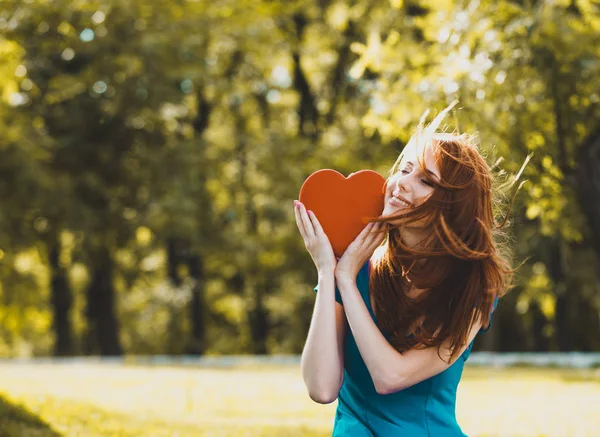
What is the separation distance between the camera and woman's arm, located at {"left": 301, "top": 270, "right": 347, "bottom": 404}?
8.80 feet

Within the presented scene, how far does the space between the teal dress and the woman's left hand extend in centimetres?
9

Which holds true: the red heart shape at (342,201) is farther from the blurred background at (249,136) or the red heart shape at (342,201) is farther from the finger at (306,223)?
the blurred background at (249,136)

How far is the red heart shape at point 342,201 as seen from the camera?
112 inches

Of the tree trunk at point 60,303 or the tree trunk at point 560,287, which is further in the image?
the tree trunk at point 60,303

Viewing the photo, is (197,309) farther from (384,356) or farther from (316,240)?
(384,356)

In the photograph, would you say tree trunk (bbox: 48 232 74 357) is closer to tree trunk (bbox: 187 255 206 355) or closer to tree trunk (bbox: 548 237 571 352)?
tree trunk (bbox: 187 255 206 355)

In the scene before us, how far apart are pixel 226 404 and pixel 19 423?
426 cm

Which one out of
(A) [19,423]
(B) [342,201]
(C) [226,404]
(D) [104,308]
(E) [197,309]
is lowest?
(E) [197,309]

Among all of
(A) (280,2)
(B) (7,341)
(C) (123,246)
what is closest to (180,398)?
(C) (123,246)

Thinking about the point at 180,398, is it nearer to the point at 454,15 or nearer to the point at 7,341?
the point at 454,15

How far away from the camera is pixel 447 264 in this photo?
2.72m

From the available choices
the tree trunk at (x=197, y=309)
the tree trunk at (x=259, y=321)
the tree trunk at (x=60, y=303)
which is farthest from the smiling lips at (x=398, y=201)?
the tree trunk at (x=259, y=321)

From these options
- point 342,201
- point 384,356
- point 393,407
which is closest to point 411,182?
point 342,201

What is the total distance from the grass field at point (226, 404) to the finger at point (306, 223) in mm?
3616
